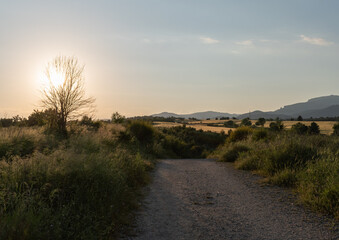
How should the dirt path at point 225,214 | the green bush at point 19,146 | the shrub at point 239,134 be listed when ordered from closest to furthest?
the dirt path at point 225,214 → the green bush at point 19,146 → the shrub at point 239,134

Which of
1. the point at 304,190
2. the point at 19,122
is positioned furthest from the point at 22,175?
the point at 19,122

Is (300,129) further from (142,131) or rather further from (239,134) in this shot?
(142,131)

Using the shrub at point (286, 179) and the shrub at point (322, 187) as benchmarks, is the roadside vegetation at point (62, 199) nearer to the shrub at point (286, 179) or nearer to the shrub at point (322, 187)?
the shrub at point (322, 187)

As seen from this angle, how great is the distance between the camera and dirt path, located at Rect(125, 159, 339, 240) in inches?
209

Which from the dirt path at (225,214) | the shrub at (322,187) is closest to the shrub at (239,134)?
the dirt path at (225,214)

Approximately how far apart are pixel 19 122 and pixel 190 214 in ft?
71.6

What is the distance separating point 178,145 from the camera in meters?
27.9

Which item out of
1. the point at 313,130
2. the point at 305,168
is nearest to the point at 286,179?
the point at 305,168

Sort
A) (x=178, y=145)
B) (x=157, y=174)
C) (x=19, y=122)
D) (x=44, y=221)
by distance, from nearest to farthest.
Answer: (x=44, y=221) → (x=157, y=174) → (x=19, y=122) → (x=178, y=145)

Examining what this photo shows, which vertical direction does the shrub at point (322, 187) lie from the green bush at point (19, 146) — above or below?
below

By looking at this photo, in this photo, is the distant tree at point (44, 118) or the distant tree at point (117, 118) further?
the distant tree at point (117, 118)

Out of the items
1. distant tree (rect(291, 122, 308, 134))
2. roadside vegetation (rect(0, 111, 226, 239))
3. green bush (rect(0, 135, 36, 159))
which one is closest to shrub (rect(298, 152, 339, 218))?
roadside vegetation (rect(0, 111, 226, 239))

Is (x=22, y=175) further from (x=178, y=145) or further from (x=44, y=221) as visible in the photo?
(x=178, y=145)

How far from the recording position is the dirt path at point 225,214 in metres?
5.32
